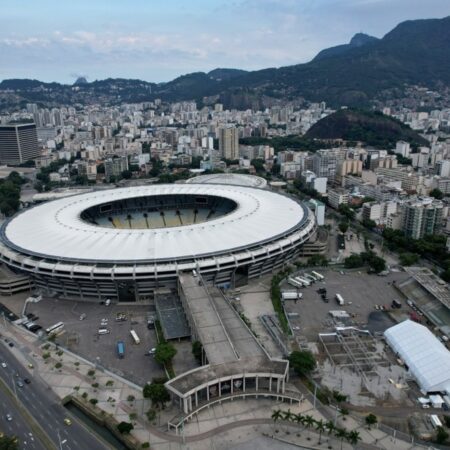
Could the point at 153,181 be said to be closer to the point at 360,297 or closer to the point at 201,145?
the point at 201,145

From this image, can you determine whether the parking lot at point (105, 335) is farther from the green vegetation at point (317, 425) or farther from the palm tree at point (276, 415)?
the green vegetation at point (317, 425)

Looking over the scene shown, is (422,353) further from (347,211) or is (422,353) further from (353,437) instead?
(347,211)

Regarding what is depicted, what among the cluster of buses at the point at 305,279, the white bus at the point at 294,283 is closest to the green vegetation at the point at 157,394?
the white bus at the point at 294,283

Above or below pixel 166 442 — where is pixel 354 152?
above

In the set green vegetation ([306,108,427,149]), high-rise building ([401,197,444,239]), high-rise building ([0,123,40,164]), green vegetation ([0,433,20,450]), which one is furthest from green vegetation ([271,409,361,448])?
high-rise building ([0,123,40,164])

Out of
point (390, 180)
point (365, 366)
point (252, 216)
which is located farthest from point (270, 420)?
point (390, 180)

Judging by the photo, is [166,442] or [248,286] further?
[248,286]

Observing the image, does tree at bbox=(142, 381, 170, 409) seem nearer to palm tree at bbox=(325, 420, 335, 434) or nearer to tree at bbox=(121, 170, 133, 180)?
palm tree at bbox=(325, 420, 335, 434)

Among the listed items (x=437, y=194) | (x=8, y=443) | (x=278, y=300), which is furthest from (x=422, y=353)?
(x=437, y=194)
